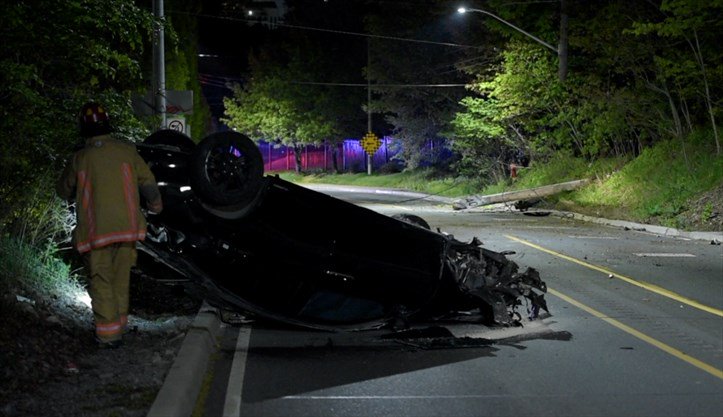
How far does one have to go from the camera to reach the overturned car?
264 inches

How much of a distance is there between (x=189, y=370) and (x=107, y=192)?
145 centimetres

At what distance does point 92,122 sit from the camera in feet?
20.8

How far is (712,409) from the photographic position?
18.9 ft

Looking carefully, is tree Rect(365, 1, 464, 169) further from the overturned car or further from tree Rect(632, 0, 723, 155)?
the overturned car

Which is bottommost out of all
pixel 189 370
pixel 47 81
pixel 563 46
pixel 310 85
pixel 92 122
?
pixel 189 370

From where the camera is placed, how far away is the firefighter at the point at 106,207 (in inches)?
245

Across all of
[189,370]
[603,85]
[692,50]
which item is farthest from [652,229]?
[189,370]

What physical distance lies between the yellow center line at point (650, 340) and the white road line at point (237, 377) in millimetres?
3764

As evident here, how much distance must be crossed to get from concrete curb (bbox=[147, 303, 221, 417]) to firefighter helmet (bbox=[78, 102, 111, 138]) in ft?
5.93

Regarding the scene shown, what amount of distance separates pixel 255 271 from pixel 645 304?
544 cm

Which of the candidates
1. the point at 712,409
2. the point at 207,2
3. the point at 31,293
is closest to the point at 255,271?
the point at 31,293

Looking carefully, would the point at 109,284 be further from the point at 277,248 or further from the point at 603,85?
the point at 603,85

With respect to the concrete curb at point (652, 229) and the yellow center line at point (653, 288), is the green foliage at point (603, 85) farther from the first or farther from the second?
the yellow center line at point (653, 288)

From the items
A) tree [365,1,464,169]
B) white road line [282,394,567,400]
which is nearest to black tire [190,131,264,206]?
white road line [282,394,567,400]
